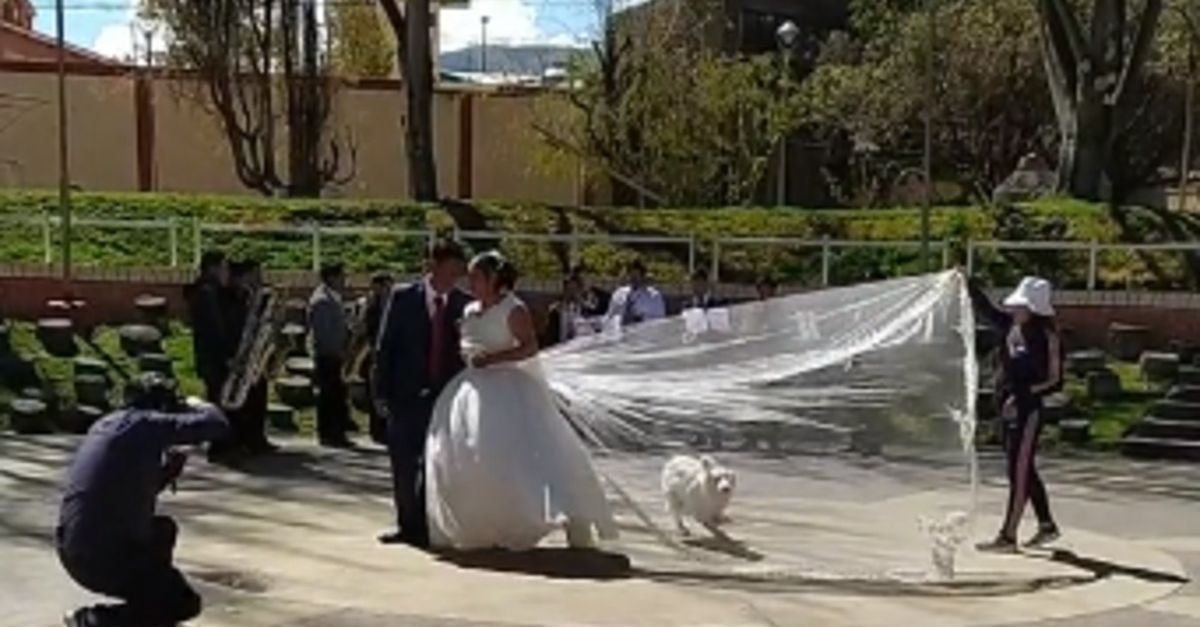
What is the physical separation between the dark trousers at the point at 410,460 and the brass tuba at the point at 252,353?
3817 mm

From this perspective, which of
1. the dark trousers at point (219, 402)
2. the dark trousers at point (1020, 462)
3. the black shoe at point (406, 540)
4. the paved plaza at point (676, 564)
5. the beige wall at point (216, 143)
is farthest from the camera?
the beige wall at point (216, 143)

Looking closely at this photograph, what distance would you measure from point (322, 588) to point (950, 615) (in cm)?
313

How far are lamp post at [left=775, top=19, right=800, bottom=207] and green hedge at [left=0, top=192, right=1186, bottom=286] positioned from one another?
8187 mm

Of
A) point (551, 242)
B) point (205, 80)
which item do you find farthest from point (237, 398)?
point (205, 80)

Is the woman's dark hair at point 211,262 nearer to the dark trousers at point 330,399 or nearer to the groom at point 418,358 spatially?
the dark trousers at point 330,399

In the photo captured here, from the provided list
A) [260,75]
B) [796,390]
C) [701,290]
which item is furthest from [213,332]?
[260,75]

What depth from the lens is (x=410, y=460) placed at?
1098cm

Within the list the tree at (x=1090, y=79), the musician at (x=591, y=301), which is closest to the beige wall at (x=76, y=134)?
the tree at (x=1090, y=79)

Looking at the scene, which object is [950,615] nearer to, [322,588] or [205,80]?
[322,588]

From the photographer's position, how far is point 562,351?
1170 cm

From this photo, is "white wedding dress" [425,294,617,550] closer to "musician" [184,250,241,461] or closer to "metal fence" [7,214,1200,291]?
"musician" [184,250,241,461]

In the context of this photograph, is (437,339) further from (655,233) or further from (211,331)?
(655,233)

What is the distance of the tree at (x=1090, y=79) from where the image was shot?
26484 mm

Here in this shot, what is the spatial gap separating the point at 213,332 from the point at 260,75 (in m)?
17.0
